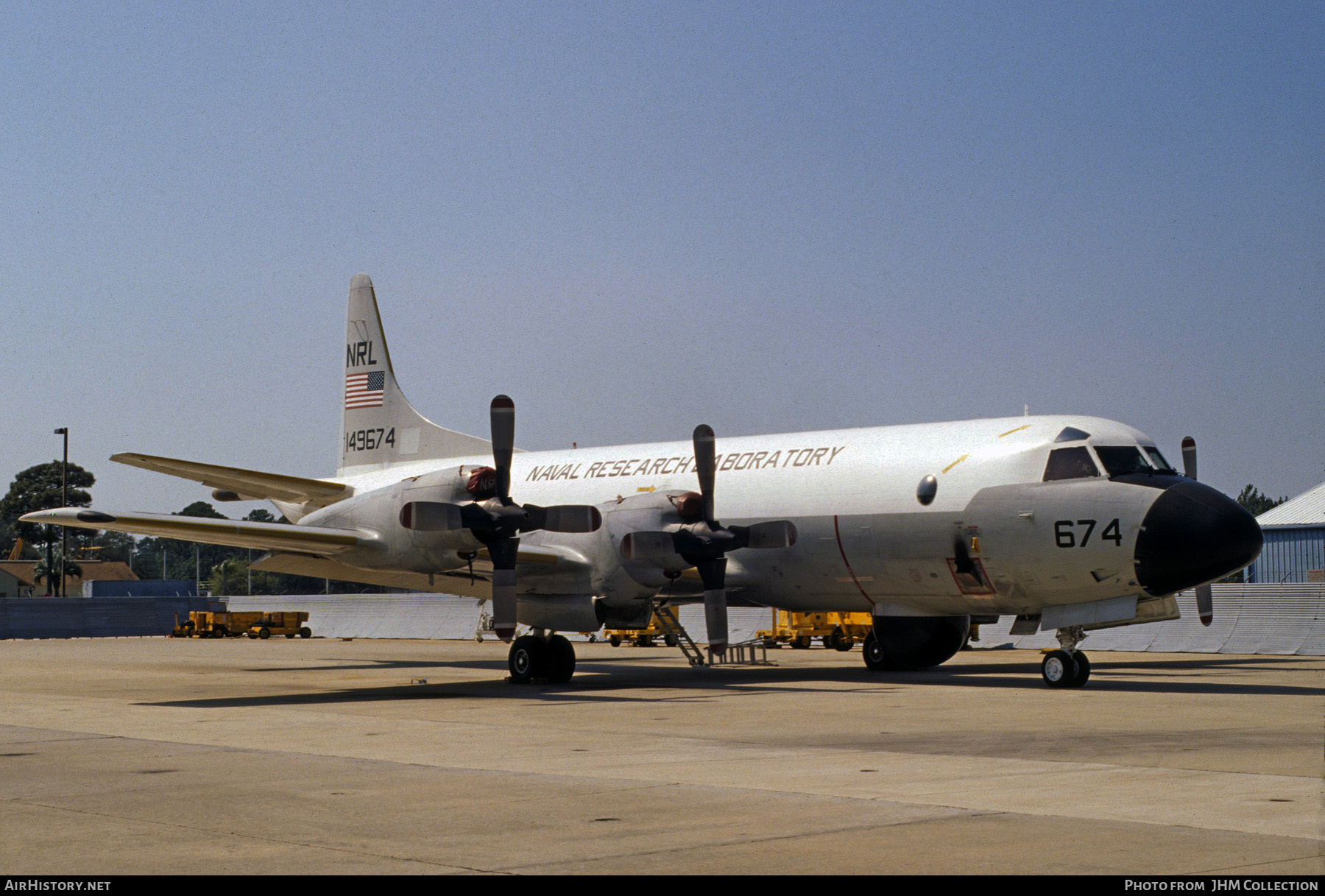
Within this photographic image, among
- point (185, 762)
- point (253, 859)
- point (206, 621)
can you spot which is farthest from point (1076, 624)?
point (206, 621)

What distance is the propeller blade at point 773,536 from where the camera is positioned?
75.7 feet

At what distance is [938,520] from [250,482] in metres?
13.9

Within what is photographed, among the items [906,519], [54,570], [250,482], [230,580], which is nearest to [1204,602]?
[906,519]

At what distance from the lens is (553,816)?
913 centimetres

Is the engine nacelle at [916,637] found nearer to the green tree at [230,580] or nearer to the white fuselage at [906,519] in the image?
the white fuselage at [906,519]

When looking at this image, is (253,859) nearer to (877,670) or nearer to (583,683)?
(583,683)

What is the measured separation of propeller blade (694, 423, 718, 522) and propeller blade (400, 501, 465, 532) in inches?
169

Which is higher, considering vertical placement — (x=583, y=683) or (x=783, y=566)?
(x=783, y=566)

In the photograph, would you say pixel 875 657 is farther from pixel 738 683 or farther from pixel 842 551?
pixel 738 683

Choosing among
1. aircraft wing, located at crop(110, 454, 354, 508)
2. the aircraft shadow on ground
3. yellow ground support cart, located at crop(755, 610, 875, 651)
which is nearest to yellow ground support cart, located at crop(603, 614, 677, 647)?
yellow ground support cart, located at crop(755, 610, 875, 651)

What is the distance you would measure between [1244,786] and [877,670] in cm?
1605

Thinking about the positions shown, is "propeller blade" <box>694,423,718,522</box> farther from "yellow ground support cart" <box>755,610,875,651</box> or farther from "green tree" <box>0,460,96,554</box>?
"green tree" <box>0,460,96,554</box>

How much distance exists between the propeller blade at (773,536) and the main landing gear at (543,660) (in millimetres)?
3916

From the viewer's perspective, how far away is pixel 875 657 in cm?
2617
